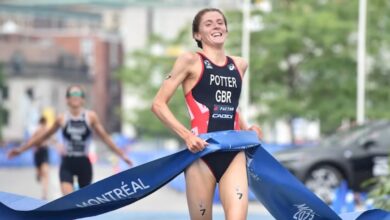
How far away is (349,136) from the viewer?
25.5 m

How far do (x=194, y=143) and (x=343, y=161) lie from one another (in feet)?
55.1

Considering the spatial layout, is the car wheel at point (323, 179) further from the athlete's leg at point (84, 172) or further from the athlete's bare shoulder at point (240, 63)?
the athlete's bare shoulder at point (240, 63)

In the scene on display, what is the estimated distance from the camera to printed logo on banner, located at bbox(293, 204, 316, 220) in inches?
349

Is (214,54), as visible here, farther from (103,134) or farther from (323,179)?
(323,179)

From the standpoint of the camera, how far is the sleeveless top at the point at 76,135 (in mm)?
14516

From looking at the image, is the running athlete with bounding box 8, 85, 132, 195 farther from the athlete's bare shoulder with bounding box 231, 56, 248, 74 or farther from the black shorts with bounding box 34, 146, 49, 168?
the black shorts with bounding box 34, 146, 49, 168

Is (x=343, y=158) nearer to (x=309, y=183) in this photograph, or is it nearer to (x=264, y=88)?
(x=309, y=183)

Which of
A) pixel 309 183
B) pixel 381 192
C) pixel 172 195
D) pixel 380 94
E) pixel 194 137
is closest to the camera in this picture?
pixel 194 137

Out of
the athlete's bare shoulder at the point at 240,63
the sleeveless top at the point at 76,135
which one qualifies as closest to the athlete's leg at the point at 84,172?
the sleeveless top at the point at 76,135

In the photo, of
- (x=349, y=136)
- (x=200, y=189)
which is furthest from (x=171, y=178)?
(x=349, y=136)

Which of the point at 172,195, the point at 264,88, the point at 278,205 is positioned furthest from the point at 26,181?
the point at 278,205

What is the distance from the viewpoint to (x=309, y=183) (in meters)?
25.0

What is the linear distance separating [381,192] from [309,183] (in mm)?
10307

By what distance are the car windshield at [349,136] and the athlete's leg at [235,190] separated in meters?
16.7
